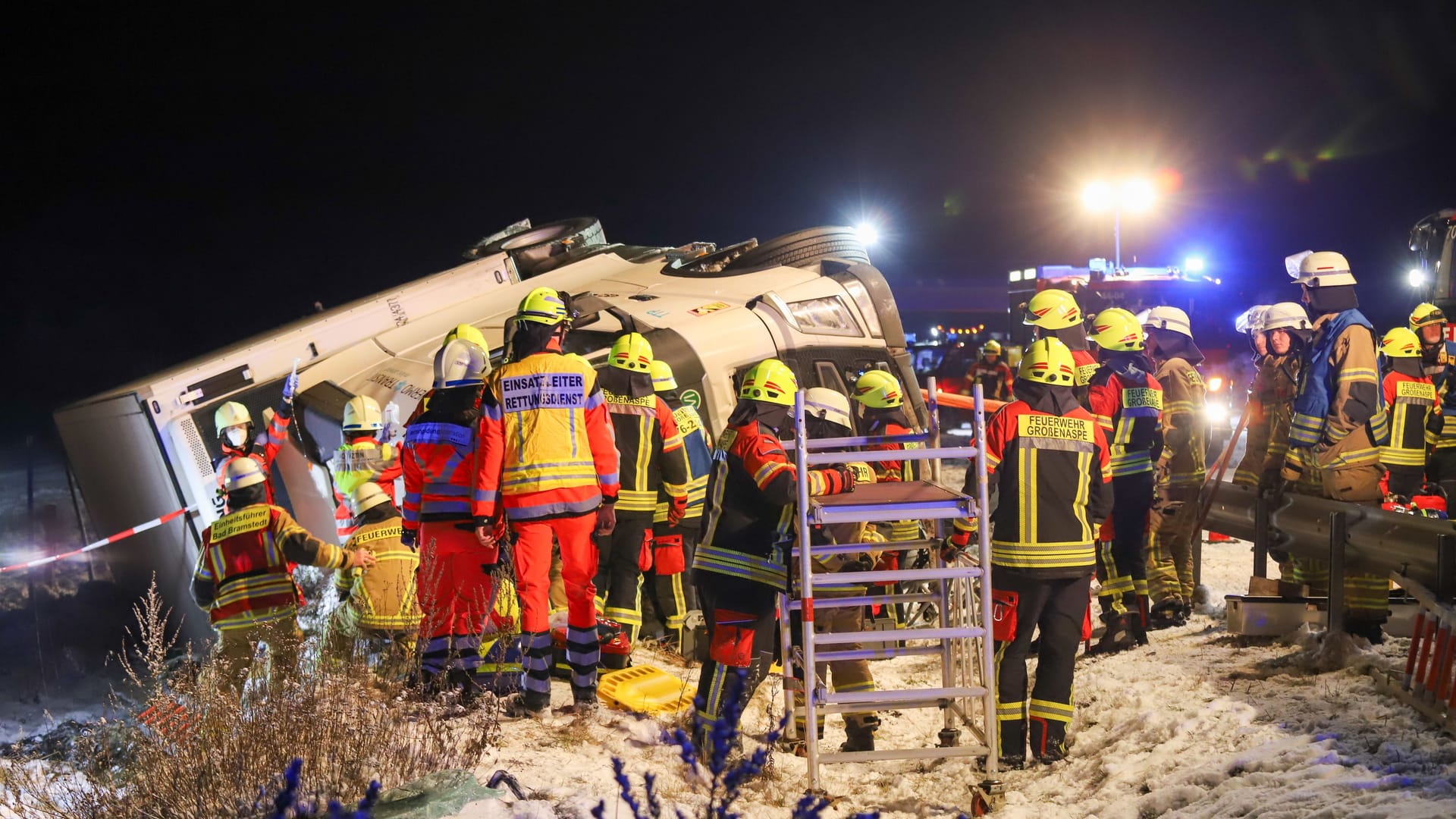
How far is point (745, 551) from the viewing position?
196 inches

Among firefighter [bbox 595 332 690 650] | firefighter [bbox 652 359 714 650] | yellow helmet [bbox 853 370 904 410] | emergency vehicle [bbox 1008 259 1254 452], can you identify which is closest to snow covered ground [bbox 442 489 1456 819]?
firefighter [bbox 595 332 690 650]

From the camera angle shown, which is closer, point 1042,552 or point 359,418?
point 1042,552

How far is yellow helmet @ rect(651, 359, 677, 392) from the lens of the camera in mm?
7543

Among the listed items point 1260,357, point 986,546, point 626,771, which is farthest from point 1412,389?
point 626,771

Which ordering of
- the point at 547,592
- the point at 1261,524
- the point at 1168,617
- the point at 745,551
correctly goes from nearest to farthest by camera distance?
the point at 745,551 → the point at 547,592 → the point at 1261,524 → the point at 1168,617

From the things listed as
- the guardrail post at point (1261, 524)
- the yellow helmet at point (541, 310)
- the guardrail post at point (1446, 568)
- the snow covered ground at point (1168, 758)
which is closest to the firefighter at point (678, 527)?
the snow covered ground at point (1168, 758)

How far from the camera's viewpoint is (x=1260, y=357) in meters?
8.70

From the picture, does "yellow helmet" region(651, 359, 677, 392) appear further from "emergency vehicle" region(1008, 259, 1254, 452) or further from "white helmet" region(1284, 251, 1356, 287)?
"emergency vehicle" region(1008, 259, 1254, 452)

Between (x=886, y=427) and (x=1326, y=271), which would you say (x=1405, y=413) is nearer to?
(x=1326, y=271)

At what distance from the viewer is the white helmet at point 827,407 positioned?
17.3 feet

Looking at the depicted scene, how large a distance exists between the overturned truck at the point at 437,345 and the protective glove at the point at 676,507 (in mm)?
1861

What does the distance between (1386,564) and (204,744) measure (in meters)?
5.48

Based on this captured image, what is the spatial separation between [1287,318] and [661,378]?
4518 mm

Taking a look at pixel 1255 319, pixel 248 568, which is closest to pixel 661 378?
pixel 248 568
